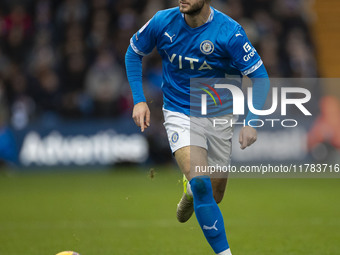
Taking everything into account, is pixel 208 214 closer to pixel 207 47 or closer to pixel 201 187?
pixel 201 187

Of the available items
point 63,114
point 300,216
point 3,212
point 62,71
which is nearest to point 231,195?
point 300,216

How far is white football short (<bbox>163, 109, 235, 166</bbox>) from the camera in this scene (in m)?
5.57

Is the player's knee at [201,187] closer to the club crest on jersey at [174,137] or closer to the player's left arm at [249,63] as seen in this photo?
the club crest on jersey at [174,137]

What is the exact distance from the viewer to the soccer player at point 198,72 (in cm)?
523

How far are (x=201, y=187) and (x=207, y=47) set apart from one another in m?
1.13

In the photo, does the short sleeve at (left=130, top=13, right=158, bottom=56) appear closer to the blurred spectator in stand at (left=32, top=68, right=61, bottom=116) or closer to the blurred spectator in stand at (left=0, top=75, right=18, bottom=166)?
the blurred spectator in stand at (left=0, top=75, right=18, bottom=166)

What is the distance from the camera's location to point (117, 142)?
47.0ft

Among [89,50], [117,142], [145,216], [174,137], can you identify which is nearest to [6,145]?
[117,142]

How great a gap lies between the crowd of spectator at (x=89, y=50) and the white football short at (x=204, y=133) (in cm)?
907

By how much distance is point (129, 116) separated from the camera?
14.9 meters

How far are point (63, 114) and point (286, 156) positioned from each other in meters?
4.87

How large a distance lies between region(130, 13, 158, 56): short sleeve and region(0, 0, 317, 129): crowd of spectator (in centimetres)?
891

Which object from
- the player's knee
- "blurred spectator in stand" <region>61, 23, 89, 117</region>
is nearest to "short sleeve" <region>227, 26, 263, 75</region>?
the player's knee

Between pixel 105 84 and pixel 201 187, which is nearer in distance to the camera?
pixel 201 187
